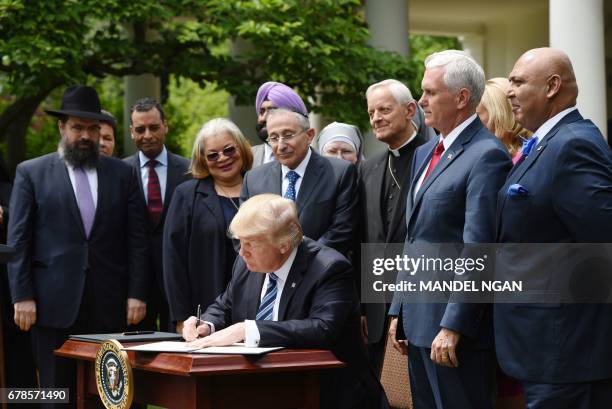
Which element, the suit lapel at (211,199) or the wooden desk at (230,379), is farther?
the suit lapel at (211,199)

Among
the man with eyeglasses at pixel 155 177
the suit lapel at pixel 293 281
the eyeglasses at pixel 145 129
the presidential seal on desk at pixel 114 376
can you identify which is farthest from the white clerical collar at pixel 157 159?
the presidential seal on desk at pixel 114 376

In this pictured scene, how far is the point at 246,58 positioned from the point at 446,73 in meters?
8.23

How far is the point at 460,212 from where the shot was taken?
4.98 meters

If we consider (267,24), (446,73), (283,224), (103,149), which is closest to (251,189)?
(283,224)

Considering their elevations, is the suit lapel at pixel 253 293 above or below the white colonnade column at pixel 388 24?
below

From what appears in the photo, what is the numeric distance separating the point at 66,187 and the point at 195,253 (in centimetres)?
99

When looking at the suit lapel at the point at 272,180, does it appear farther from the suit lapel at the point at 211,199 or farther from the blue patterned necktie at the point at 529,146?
the blue patterned necktie at the point at 529,146

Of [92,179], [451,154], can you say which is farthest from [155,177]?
[451,154]

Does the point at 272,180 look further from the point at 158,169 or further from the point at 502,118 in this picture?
the point at 158,169

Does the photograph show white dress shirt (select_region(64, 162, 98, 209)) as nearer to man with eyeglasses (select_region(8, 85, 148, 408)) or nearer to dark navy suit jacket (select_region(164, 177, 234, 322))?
man with eyeglasses (select_region(8, 85, 148, 408))

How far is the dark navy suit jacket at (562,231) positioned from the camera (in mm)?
4379

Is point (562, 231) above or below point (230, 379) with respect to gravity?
above

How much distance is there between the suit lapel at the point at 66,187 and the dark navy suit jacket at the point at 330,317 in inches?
87.7

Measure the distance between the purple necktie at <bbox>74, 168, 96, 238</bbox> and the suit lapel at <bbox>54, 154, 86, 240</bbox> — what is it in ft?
0.16
